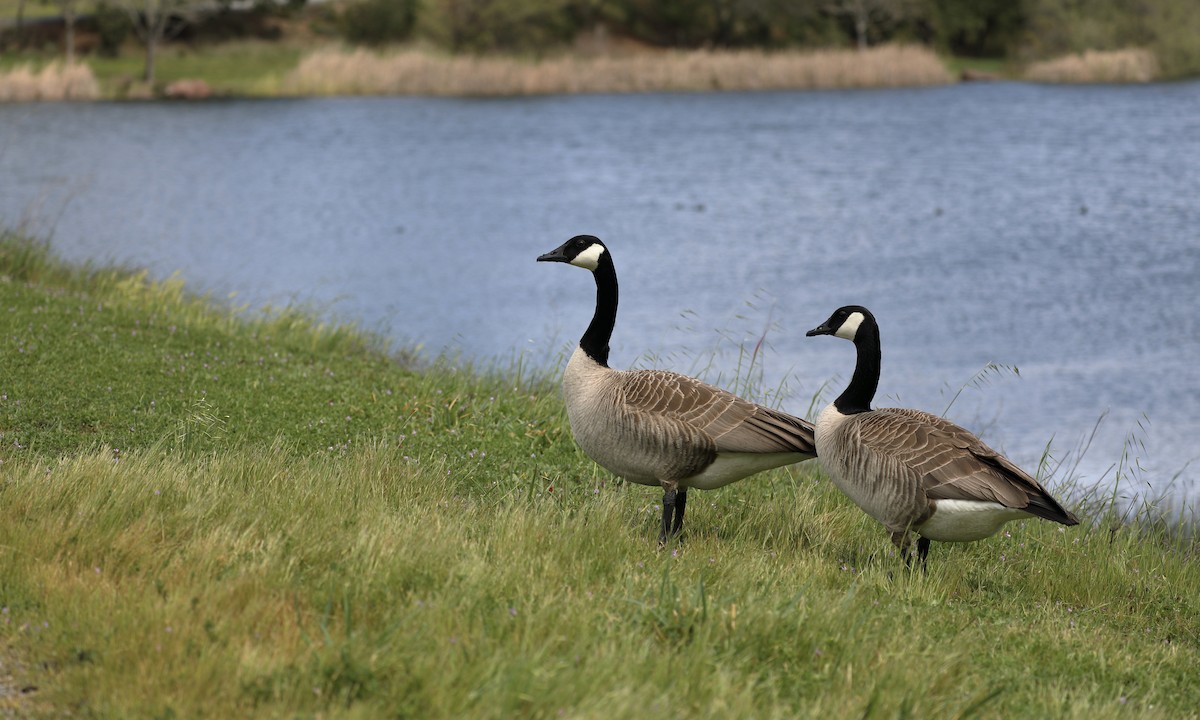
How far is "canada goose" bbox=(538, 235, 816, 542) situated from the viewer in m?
6.24

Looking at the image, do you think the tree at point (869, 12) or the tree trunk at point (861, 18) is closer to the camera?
the tree trunk at point (861, 18)

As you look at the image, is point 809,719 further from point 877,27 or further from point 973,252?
point 877,27

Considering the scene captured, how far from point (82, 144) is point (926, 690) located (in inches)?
1516

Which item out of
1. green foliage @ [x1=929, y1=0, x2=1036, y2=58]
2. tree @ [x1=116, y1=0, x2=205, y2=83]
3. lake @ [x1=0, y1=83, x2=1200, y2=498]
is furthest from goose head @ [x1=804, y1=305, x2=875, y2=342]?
green foliage @ [x1=929, y1=0, x2=1036, y2=58]

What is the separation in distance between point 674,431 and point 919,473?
1.25 m

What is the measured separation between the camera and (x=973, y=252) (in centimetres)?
2245

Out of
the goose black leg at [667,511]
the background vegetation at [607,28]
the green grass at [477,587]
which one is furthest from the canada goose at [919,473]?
the background vegetation at [607,28]

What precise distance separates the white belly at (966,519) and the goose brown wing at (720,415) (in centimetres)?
71

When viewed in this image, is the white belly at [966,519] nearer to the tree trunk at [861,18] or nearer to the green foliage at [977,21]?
the tree trunk at [861,18]

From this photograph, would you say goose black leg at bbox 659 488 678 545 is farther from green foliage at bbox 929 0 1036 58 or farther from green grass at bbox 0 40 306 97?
green foliage at bbox 929 0 1036 58

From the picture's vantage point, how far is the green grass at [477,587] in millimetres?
4191

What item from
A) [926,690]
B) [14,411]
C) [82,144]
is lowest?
[82,144]

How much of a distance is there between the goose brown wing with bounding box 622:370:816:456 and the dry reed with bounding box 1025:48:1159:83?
58.3 m

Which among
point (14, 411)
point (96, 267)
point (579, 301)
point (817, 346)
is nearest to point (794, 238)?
point (579, 301)
